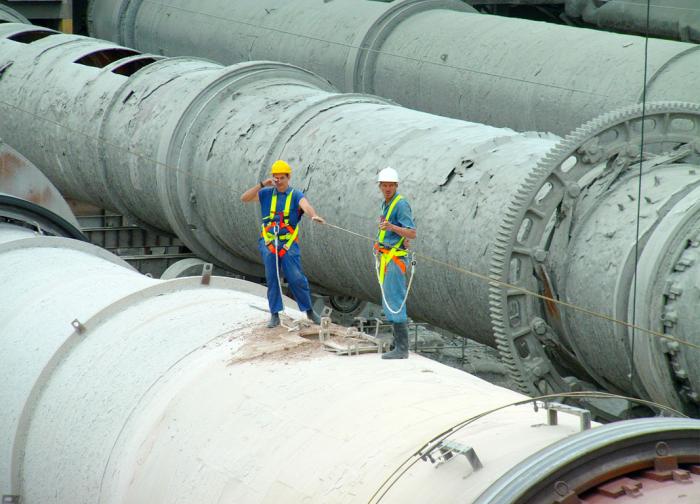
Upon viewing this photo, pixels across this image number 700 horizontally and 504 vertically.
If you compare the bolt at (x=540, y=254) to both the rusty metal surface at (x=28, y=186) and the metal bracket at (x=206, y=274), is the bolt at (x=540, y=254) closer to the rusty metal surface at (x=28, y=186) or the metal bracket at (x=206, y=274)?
the metal bracket at (x=206, y=274)

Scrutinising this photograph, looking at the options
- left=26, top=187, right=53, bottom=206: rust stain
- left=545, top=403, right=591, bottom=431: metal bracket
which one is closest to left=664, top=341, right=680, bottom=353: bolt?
left=545, top=403, right=591, bottom=431: metal bracket

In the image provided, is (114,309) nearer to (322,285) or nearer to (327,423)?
(327,423)

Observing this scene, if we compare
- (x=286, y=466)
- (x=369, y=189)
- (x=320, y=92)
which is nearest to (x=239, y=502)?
(x=286, y=466)

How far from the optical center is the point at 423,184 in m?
10.4

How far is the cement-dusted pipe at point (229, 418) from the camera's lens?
4672 millimetres

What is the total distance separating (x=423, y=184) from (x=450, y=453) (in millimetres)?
5676

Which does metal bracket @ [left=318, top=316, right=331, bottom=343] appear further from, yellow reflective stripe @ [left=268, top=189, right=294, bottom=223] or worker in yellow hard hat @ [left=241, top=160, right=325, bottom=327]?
yellow reflective stripe @ [left=268, top=189, right=294, bottom=223]

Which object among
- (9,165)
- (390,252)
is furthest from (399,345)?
(9,165)

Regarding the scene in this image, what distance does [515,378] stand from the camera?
897cm

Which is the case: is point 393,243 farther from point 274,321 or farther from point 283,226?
point 274,321

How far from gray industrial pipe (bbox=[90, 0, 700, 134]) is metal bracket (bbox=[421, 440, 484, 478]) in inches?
347

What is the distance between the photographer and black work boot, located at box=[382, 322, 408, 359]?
638 cm

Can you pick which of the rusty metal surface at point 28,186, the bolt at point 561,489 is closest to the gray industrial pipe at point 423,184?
the rusty metal surface at point 28,186

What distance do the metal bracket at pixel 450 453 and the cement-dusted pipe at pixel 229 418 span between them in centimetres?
1
